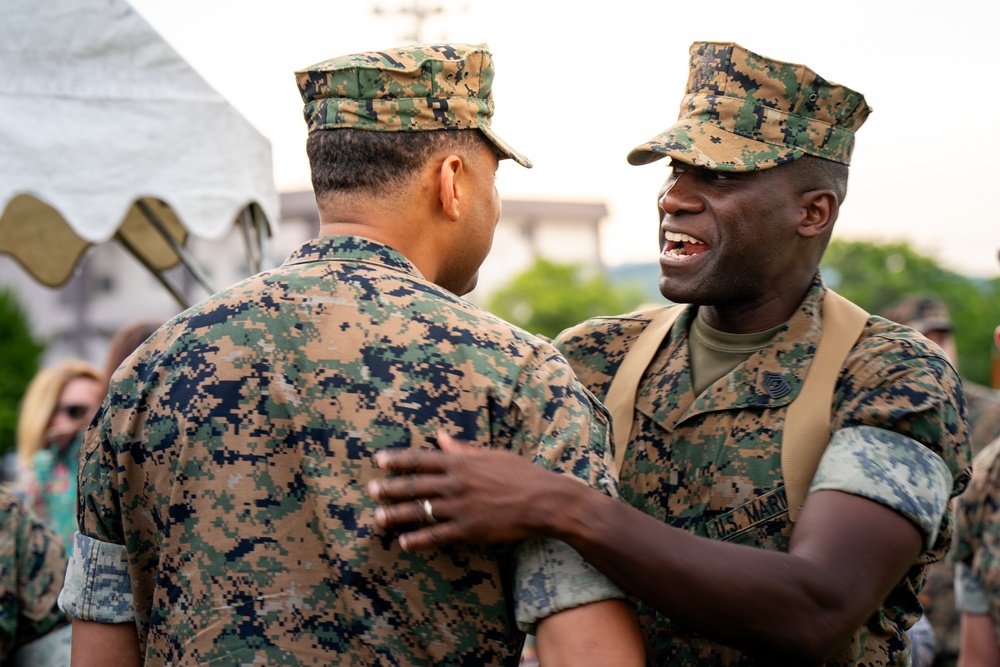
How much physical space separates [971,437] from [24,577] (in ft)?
12.5

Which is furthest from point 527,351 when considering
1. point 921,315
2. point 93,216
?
point 921,315

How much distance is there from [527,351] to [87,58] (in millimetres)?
3564

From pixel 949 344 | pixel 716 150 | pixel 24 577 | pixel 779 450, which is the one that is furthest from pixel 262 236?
pixel 949 344

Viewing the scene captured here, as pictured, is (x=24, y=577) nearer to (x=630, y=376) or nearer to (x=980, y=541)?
(x=630, y=376)

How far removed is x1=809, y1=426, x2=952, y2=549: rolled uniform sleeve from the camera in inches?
89.4

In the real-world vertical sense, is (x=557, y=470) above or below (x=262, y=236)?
above

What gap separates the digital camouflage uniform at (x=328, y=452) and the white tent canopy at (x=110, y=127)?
9.13 ft

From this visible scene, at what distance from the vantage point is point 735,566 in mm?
2180

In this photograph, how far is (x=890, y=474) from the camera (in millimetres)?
2293

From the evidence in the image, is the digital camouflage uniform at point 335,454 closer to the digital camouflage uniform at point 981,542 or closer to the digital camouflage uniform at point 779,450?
the digital camouflage uniform at point 779,450

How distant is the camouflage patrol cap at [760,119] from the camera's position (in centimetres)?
274

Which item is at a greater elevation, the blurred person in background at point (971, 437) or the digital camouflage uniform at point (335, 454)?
the digital camouflage uniform at point (335, 454)

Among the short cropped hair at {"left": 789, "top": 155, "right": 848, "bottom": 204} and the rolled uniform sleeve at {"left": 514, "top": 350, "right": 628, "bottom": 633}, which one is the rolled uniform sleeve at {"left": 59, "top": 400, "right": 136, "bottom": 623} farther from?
the short cropped hair at {"left": 789, "top": 155, "right": 848, "bottom": 204}

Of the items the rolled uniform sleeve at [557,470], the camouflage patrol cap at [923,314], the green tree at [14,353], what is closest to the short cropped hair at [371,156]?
the rolled uniform sleeve at [557,470]
